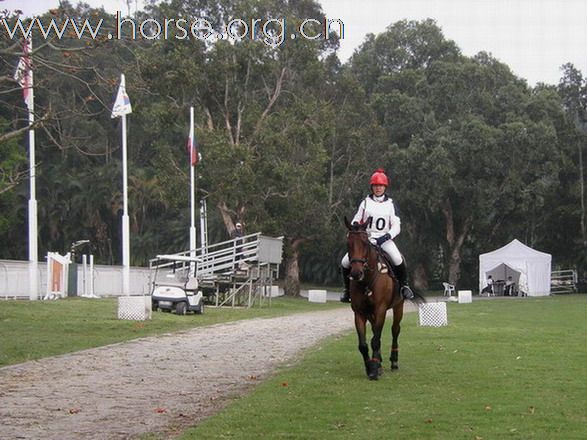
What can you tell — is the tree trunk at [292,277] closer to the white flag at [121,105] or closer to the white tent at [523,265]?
the white tent at [523,265]

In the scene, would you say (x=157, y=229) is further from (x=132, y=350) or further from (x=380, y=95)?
(x=132, y=350)

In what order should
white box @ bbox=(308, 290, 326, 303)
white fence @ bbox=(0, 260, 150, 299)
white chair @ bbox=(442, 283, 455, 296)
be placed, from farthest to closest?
white chair @ bbox=(442, 283, 455, 296)
white box @ bbox=(308, 290, 326, 303)
white fence @ bbox=(0, 260, 150, 299)

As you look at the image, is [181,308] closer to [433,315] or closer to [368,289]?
[433,315]

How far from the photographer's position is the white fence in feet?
124

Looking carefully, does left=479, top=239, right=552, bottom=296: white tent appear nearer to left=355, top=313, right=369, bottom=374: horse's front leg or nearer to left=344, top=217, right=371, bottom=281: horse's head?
left=355, top=313, right=369, bottom=374: horse's front leg

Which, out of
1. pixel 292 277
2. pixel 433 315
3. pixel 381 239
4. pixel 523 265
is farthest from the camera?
pixel 523 265

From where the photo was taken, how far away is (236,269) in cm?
4116

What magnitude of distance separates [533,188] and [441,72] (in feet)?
33.3

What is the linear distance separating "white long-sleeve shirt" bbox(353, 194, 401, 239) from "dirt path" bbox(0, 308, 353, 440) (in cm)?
261

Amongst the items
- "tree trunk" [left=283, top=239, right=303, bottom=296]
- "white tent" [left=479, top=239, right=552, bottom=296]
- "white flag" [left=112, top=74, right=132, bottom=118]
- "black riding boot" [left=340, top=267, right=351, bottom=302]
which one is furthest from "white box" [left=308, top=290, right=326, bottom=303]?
"black riding boot" [left=340, top=267, right=351, bottom=302]

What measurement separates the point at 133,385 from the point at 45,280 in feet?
97.2

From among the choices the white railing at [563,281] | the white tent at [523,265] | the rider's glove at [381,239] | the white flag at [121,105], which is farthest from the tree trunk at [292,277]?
the rider's glove at [381,239]

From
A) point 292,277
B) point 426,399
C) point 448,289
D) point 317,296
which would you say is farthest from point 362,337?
point 448,289

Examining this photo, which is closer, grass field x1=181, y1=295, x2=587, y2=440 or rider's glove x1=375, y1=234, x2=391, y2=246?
grass field x1=181, y1=295, x2=587, y2=440
